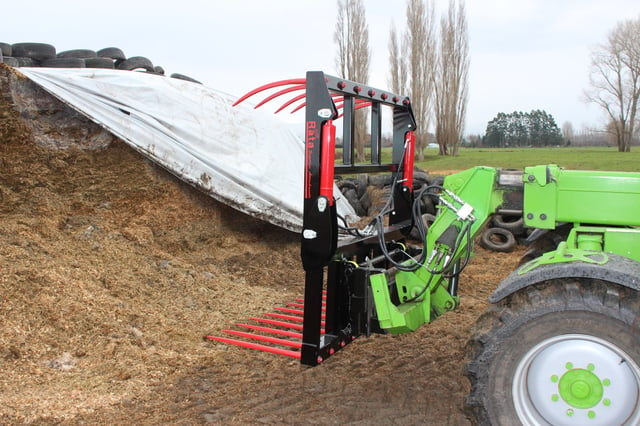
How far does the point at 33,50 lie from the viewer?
7766 millimetres

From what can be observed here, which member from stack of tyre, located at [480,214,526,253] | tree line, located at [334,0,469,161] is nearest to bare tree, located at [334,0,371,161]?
tree line, located at [334,0,469,161]

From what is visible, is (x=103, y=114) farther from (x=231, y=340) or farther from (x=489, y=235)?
(x=489, y=235)

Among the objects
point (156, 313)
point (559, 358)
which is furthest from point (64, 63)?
point (559, 358)

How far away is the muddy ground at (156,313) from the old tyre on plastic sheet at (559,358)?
2.14ft

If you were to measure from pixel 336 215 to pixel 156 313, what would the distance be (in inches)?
110

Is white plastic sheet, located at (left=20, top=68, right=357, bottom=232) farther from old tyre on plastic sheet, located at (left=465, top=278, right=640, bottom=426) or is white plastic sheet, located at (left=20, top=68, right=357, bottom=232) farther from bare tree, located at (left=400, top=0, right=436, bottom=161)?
bare tree, located at (left=400, top=0, right=436, bottom=161)

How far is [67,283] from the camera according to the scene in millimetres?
5094

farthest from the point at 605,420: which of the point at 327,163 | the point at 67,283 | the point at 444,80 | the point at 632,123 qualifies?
the point at 632,123

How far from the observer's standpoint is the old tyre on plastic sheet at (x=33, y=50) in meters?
7.72

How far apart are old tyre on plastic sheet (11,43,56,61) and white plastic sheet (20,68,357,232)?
128 cm

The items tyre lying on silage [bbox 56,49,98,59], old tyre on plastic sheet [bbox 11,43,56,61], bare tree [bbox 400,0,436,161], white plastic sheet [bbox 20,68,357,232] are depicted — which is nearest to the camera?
white plastic sheet [bbox 20,68,357,232]

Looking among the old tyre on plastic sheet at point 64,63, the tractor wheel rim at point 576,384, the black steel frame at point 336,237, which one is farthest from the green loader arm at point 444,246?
the old tyre on plastic sheet at point 64,63

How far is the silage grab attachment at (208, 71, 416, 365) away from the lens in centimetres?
308

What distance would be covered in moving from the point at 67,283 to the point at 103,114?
8.37ft
